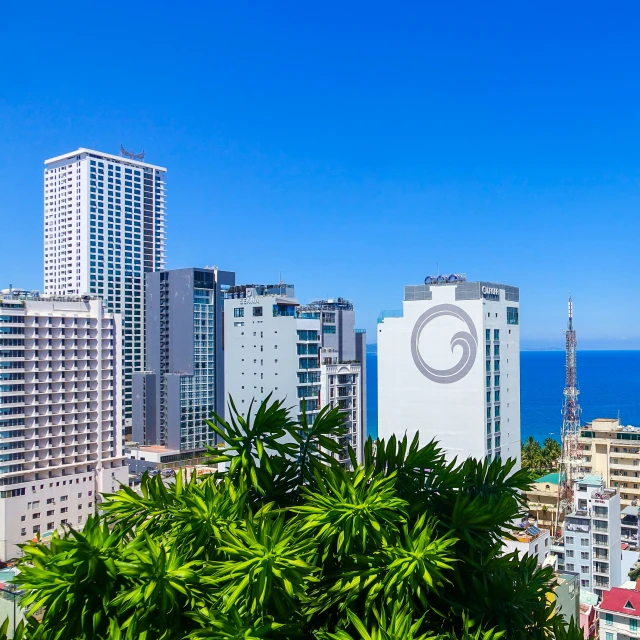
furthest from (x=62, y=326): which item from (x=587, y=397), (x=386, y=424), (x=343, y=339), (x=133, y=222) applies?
(x=587, y=397)

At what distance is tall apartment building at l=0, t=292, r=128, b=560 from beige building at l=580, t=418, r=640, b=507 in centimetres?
Result: 2529

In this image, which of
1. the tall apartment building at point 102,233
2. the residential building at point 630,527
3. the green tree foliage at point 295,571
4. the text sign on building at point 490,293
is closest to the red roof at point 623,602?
the text sign on building at point 490,293

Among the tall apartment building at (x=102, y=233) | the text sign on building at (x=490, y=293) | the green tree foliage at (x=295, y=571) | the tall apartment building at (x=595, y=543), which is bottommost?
the tall apartment building at (x=595, y=543)

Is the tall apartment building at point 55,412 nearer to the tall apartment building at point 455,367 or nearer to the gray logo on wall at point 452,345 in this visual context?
the tall apartment building at point 455,367

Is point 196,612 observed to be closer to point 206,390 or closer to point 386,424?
point 386,424

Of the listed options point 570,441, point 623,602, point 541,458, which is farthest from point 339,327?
point 623,602

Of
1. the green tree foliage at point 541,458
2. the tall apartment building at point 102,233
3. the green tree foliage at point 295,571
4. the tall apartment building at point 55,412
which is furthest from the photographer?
the tall apartment building at point 102,233

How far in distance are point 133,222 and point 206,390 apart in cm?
2235

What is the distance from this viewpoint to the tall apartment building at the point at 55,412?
3053cm

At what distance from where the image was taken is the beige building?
34.3 metres

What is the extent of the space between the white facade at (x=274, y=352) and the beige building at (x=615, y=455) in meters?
16.1

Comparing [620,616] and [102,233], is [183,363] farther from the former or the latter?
[620,616]

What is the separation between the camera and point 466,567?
6660 millimetres

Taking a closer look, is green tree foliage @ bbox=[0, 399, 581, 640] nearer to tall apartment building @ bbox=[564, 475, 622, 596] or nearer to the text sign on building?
the text sign on building
